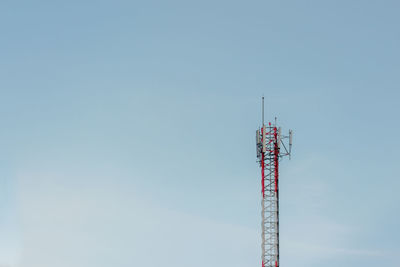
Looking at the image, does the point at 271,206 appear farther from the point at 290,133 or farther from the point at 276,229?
the point at 290,133

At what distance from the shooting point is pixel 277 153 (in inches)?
5851

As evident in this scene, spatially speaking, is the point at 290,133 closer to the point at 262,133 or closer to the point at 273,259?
the point at 262,133

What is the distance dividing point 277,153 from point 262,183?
6.69m

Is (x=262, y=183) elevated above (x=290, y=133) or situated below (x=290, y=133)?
below

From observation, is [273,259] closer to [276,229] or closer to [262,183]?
[276,229]

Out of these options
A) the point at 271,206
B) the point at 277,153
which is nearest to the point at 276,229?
the point at 271,206

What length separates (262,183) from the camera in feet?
482

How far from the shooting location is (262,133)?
14900 centimetres

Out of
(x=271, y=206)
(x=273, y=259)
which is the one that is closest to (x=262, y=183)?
(x=271, y=206)

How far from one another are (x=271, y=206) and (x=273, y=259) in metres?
10.0

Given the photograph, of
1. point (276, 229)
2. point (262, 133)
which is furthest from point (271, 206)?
point (262, 133)

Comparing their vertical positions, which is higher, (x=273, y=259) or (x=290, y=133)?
(x=290, y=133)

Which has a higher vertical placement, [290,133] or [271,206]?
[290,133]

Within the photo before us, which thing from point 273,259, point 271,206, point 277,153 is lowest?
point 273,259
